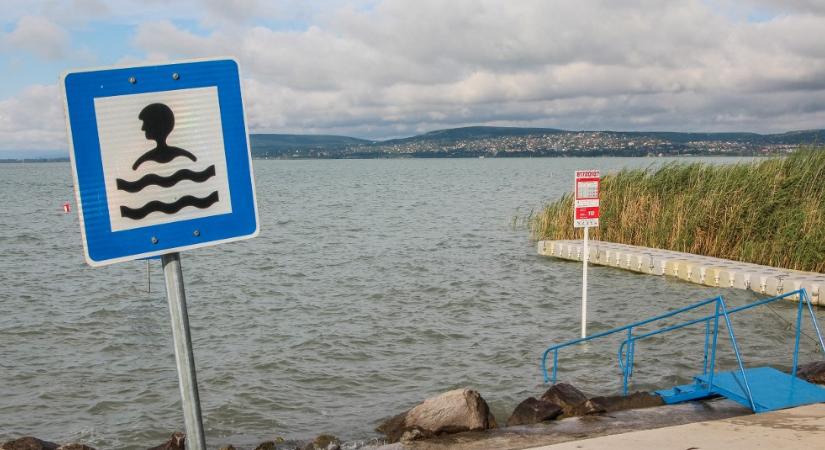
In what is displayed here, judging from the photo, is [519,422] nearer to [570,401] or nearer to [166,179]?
[570,401]

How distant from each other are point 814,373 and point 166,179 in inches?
341

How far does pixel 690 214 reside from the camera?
20953 mm

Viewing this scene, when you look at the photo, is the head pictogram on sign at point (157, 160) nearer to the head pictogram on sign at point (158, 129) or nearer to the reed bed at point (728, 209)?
the head pictogram on sign at point (158, 129)

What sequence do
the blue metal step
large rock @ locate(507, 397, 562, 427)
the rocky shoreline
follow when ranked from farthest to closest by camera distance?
large rock @ locate(507, 397, 562, 427) < the blue metal step < the rocky shoreline

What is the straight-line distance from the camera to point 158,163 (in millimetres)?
2527

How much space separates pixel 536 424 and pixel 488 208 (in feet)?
135

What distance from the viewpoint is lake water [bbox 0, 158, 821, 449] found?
10.1 meters

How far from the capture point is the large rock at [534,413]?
7.61 metres

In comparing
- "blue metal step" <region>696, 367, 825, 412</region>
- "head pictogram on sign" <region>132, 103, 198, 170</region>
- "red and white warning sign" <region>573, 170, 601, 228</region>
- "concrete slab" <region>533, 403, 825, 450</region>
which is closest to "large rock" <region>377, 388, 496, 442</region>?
"concrete slab" <region>533, 403, 825, 450</region>

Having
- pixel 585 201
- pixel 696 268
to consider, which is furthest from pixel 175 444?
pixel 696 268

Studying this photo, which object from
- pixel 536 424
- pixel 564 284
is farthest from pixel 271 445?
pixel 564 284

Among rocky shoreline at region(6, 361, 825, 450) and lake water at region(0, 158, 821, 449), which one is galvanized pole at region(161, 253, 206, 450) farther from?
lake water at region(0, 158, 821, 449)

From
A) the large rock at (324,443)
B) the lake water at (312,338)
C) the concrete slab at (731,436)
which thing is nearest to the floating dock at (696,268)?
the lake water at (312,338)

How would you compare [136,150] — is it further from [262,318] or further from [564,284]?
[564,284]
